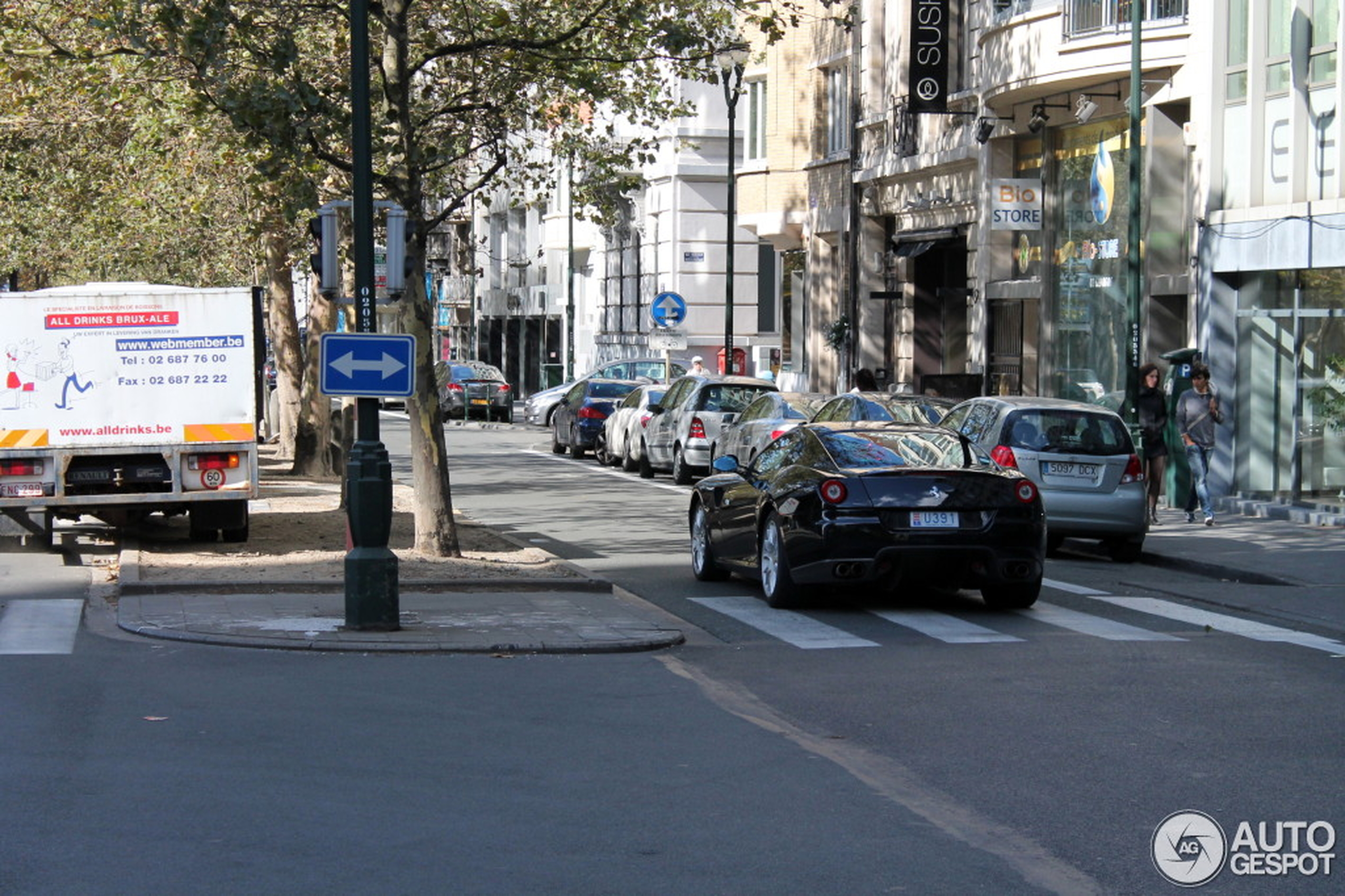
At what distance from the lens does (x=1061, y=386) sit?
28.6 meters

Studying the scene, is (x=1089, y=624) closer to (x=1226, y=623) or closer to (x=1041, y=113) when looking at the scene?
(x=1226, y=623)

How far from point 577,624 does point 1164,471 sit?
13377 millimetres

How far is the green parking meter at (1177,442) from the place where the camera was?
2316 cm

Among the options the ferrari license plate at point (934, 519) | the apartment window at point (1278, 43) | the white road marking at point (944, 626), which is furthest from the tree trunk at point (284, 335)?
the ferrari license plate at point (934, 519)

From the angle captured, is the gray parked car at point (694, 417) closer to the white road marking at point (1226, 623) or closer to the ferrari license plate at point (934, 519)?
the white road marking at point (1226, 623)

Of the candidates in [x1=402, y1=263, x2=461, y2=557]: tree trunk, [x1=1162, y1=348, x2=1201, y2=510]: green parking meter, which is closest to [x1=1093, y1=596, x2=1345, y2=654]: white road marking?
[x1=402, y1=263, x2=461, y2=557]: tree trunk

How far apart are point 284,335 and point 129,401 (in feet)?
44.0

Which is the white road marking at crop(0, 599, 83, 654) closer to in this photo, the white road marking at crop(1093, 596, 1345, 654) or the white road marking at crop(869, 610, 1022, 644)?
the white road marking at crop(869, 610, 1022, 644)

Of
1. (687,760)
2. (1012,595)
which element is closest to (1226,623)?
(1012,595)

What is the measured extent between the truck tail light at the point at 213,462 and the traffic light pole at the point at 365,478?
564 cm

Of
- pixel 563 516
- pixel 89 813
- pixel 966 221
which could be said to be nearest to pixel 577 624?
pixel 89 813

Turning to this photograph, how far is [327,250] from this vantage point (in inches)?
510

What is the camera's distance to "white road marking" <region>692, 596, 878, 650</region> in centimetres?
1248

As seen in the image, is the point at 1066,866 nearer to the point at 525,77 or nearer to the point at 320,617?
the point at 320,617
